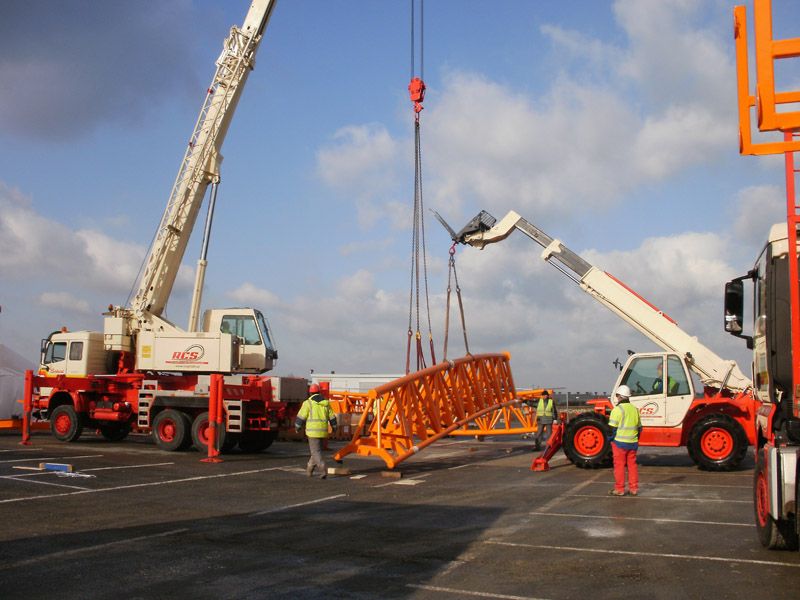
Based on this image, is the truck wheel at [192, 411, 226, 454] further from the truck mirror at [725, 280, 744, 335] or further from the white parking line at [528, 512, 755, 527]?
the truck mirror at [725, 280, 744, 335]

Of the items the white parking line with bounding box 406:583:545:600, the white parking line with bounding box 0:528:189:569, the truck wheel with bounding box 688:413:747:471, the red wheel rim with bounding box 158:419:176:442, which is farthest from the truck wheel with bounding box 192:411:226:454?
the white parking line with bounding box 406:583:545:600

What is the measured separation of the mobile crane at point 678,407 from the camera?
1481 cm

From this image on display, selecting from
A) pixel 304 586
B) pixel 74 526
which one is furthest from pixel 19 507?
A: pixel 304 586

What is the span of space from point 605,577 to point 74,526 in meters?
6.25

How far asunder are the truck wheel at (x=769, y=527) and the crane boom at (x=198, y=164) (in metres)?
17.9

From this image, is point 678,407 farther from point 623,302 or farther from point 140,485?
point 140,485

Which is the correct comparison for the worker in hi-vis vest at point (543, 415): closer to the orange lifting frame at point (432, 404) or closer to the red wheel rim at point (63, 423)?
the orange lifting frame at point (432, 404)

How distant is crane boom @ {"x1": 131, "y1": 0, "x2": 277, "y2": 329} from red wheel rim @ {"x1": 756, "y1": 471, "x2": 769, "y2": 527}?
17.8 m

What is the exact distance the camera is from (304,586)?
6.30 metres

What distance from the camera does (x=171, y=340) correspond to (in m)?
20.7

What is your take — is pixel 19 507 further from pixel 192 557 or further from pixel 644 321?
pixel 644 321

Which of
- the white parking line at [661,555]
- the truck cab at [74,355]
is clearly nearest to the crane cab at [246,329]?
the truck cab at [74,355]

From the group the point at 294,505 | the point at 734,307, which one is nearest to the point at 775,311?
the point at 734,307

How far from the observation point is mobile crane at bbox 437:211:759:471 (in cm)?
1481
